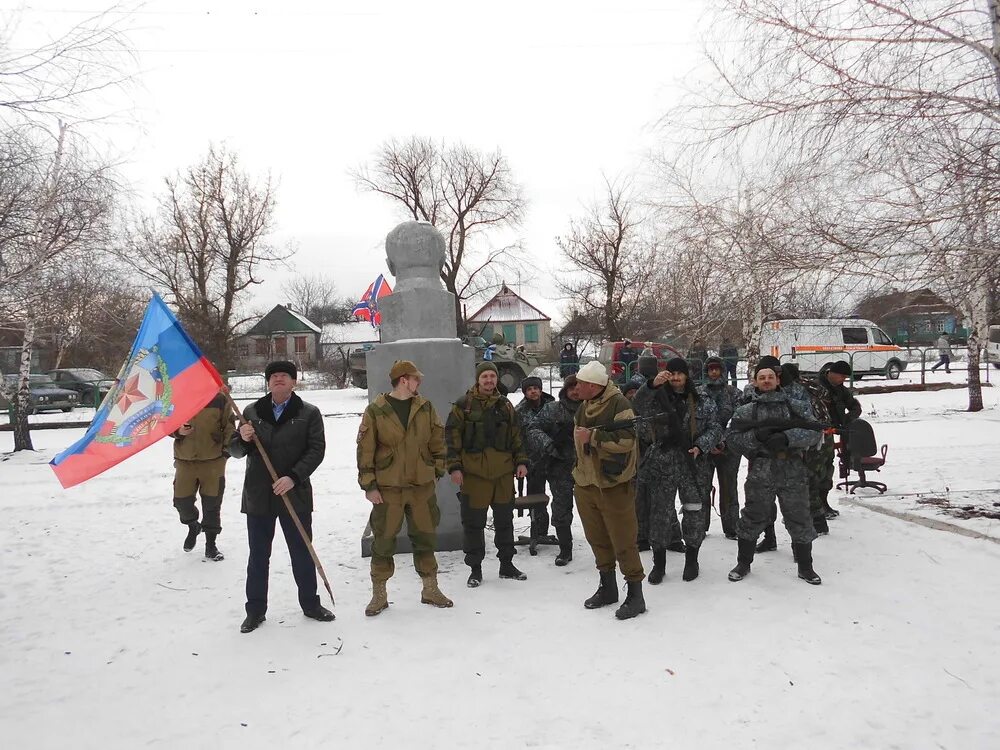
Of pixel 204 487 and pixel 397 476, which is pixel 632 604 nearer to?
pixel 397 476

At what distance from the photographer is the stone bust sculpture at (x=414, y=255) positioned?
5.93 meters

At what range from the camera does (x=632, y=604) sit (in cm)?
405

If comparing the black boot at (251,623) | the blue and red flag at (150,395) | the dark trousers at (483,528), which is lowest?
the black boot at (251,623)

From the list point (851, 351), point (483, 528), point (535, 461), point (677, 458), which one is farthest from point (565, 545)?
point (851, 351)

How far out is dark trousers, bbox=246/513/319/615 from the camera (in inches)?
158

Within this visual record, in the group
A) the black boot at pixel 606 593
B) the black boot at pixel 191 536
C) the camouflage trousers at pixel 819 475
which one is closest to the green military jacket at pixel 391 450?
the black boot at pixel 606 593

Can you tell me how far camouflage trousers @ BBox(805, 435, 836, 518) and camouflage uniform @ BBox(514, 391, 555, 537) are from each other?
2.15 m

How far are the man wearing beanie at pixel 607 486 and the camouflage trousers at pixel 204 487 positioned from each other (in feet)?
10.6

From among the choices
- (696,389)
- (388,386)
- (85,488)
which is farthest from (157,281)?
(696,389)

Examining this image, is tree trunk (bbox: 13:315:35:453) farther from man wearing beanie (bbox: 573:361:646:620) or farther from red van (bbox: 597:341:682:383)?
red van (bbox: 597:341:682:383)

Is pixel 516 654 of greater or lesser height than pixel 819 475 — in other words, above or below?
below

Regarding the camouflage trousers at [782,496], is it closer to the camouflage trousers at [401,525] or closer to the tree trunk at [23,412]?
the camouflage trousers at [401,525]

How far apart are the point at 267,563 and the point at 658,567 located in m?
2.70

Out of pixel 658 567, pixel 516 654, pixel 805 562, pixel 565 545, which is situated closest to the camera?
pixel 516 654
